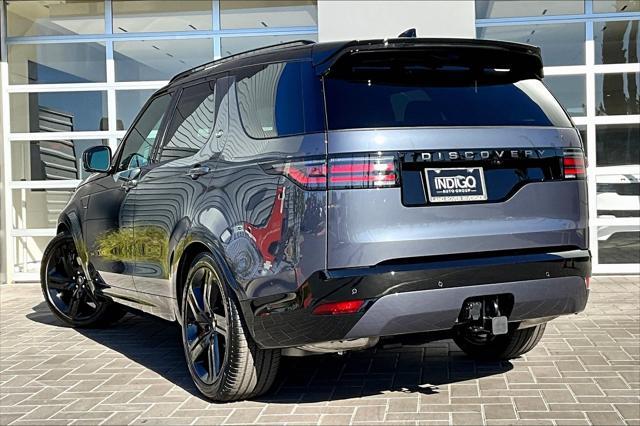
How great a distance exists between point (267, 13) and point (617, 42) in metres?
4.11

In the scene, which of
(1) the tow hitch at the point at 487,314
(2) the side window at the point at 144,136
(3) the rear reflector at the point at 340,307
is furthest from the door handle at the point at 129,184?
(1) the tow hitch at the point at 487,314

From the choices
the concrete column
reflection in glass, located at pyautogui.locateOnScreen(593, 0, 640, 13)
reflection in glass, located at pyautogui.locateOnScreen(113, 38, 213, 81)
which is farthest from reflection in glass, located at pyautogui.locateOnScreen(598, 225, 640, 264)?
the concrete column

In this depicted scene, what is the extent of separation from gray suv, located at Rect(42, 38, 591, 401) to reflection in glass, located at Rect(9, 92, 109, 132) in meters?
6.00

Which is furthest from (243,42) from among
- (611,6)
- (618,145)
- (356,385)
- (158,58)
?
(356,385)

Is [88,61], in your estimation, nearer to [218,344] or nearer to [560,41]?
[560,41]

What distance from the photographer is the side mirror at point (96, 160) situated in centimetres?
622

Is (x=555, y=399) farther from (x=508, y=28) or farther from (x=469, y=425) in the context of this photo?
(x=508, y=28)

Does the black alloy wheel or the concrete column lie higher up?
the concrete column

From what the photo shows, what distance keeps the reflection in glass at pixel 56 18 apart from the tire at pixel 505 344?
274 inches

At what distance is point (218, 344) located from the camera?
4629 mm

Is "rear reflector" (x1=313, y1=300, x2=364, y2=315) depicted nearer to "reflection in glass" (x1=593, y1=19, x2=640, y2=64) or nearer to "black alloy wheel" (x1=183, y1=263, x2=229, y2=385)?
"black alloy wheel" (x1=183, y1=263, x2=229, y2=385)

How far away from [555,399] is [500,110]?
1.58 metres

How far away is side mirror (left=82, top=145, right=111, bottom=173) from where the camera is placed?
245 inches

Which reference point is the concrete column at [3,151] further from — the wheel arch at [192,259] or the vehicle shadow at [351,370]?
the wheel arch at [192,259]
